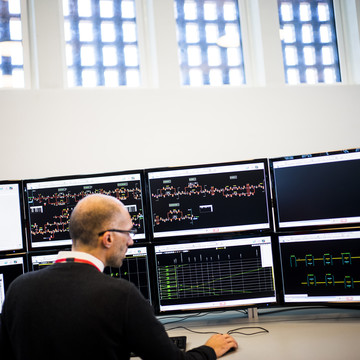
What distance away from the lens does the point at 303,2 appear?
319cm

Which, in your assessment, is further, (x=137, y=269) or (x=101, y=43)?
(x=101, y=43)

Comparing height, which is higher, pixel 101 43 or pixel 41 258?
pixel 101 43

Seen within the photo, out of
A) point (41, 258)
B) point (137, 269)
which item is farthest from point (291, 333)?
point (41, 258)

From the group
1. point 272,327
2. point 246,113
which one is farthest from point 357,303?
point 246,113

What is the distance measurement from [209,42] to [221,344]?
235cm

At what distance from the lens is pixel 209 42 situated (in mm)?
3090

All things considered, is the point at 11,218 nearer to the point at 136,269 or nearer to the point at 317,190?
the point at 136,269

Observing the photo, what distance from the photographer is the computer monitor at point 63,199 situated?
200 cm

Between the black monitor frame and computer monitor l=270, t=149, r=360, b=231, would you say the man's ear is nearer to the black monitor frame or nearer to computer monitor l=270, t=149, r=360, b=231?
the black monitor frame

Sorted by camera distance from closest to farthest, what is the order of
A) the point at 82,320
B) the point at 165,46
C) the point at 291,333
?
the point at 82,320, the point at 291,333, the point at 165,46

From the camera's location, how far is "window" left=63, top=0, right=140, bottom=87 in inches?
115

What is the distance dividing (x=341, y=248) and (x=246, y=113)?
1187mm

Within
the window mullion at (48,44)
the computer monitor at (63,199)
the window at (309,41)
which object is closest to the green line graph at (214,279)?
the computer monitor at (63,199)

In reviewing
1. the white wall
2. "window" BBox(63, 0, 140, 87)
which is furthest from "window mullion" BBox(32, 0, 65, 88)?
"window" BBox(63, 0, 140, 87)
